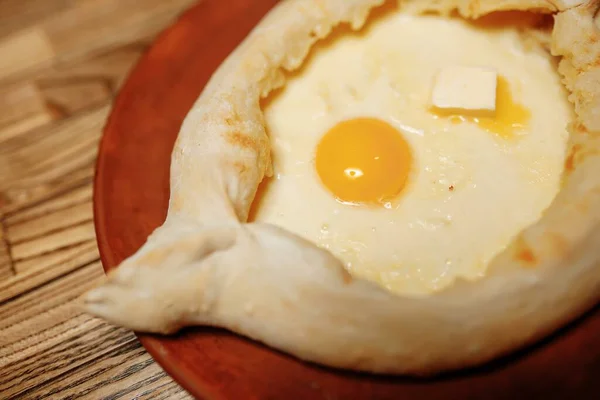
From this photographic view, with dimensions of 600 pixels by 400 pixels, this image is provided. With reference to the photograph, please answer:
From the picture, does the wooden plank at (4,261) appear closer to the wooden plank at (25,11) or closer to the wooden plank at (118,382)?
the wooden plank at (118,382)

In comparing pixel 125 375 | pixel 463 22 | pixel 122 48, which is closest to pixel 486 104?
pixel 463 22

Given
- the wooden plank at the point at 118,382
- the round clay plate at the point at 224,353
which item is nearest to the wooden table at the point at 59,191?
the wooden plank at the point at 118,382

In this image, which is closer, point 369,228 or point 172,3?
point 369,228

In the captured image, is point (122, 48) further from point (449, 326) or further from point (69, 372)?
point (449, 326)

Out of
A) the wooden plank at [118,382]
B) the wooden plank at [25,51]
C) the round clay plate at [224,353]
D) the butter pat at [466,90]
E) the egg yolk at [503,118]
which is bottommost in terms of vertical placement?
the wooden plank at [118,382]

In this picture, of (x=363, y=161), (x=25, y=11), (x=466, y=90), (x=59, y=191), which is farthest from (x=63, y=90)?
(x=466, y=90)
